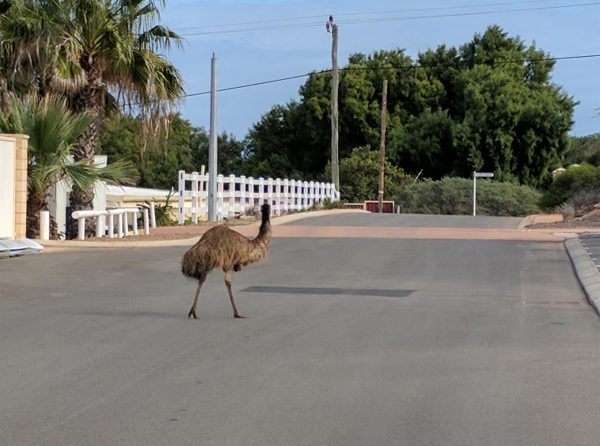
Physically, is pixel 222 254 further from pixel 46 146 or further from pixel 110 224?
pixel 110 224

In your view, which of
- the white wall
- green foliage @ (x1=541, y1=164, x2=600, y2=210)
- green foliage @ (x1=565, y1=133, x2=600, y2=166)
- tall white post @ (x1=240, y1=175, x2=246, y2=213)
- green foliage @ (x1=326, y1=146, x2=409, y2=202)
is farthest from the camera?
green foliage @ (x1=326, y1=146, x2=409, y2=202)

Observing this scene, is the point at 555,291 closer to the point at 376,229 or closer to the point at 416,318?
the point at 416,318

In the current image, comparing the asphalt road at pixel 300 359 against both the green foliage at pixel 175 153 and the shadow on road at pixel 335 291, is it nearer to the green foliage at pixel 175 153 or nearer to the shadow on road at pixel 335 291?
the shadow on road at pixel 335 291

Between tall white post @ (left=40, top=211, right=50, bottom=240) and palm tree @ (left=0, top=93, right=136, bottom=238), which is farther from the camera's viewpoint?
tall white post @ (left=40, top=211, right=50, bottom=240)

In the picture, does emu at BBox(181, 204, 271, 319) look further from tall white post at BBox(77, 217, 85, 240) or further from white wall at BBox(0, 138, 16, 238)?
tall white post at BBox(77, 217, 85, 240)

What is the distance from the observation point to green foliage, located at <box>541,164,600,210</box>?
39.6m

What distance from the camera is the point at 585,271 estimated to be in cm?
1677

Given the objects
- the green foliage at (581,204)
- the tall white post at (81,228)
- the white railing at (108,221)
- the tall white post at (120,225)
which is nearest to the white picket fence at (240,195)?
the white railing at (108,221)

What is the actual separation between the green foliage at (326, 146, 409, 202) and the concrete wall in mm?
40498

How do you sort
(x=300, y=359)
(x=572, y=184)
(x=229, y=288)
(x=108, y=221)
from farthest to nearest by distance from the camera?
(x=572, y=184) → (x=108, y=221) → (x=229, y=288) → (x=300, y=359)

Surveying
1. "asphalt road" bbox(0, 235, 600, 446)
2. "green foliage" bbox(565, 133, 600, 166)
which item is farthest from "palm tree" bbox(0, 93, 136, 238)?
"green foliage" bbox(565, 133, 600, 166)

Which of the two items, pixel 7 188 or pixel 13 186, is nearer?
pixel 7 188

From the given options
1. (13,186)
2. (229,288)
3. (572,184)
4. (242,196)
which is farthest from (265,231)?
(572,184)

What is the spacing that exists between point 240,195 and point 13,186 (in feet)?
45.8
